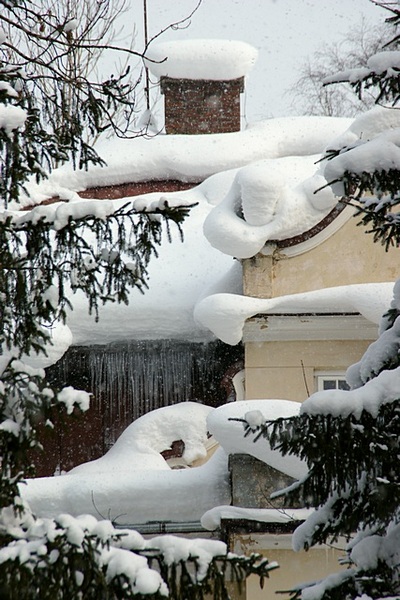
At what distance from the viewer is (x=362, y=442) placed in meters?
4.70

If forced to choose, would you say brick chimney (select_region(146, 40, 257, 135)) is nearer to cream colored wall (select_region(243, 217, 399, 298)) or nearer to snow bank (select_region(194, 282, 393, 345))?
cream colored wall (select_region(243, 217, 399, 298))

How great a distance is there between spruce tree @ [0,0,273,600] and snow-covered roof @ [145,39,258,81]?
12.3 meters

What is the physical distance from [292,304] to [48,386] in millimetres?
6807

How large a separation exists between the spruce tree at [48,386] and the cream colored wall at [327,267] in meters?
5.90

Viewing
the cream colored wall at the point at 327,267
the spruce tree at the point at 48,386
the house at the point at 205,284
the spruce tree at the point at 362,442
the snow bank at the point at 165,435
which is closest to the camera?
the spruce tree at the point at 48,386

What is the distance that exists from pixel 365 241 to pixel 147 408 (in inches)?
139

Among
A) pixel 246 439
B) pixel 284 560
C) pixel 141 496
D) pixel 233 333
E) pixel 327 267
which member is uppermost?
pixel 327 267

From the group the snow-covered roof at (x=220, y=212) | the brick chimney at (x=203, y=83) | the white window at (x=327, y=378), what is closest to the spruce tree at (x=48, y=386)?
the snow-covered roof at (x=220, y=212)

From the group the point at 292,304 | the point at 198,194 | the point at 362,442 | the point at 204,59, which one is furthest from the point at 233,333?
the point at 204,59

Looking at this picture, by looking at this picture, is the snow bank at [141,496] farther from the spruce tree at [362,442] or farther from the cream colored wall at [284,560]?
the spruce tree at [362,442]

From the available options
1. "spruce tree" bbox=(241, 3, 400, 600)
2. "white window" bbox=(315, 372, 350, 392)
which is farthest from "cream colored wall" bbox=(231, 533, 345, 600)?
"spruce tree" bbox=(241, 3, 400, 600)

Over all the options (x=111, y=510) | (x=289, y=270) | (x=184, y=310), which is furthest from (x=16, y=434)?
(x=184, y=310)

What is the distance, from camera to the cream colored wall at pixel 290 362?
36.6 ft

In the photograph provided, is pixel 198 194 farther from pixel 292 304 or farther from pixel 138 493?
pixel 138 493
